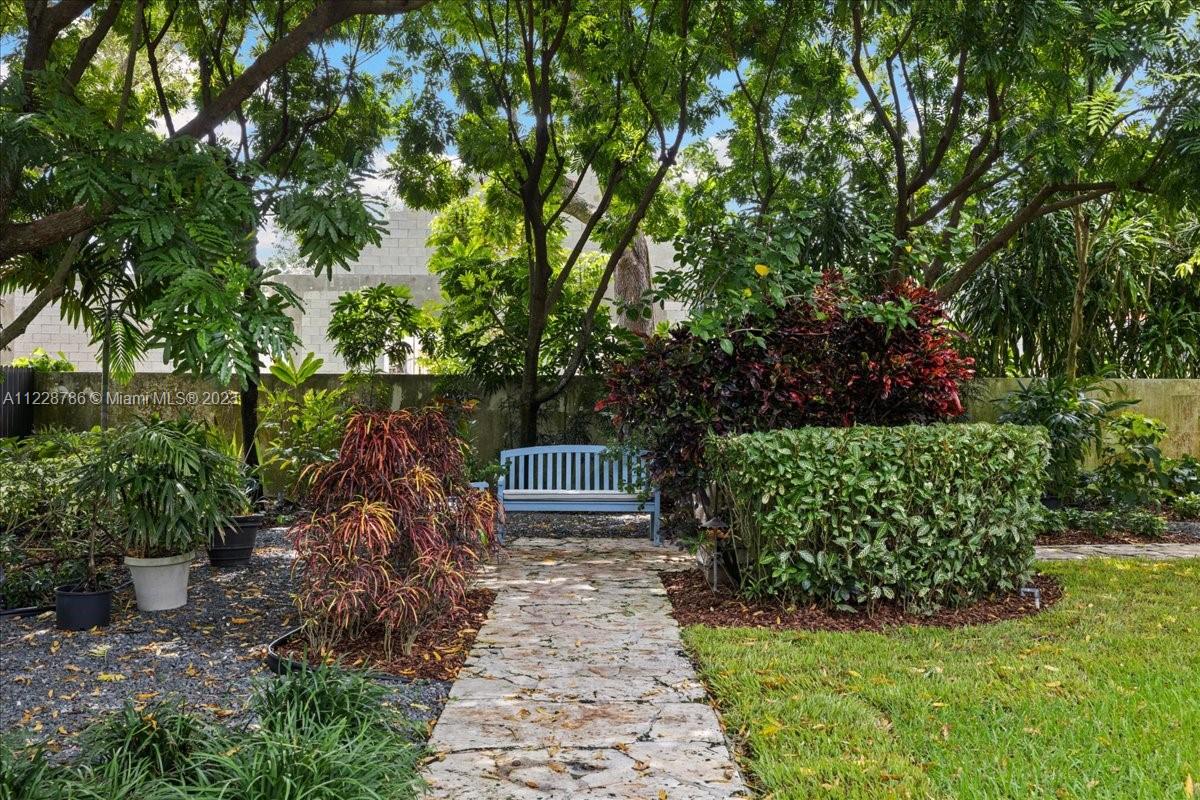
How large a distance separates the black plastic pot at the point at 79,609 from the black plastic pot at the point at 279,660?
4.29ft

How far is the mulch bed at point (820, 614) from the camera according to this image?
17.1 ft

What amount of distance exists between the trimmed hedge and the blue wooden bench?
7.05 ft

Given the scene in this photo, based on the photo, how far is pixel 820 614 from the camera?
17.6ft

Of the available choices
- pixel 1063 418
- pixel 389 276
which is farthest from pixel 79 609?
pixel 389 276

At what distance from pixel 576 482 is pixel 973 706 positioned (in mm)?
5408

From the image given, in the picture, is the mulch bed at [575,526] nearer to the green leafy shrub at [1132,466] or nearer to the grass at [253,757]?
the green leafy shrub at [1132,466]

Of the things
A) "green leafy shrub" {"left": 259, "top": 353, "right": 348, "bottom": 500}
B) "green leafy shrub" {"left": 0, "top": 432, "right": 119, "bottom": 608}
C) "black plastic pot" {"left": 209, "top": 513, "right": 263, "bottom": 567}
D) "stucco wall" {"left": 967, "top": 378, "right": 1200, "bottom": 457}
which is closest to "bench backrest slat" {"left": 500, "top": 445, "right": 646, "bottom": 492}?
"green leafy shrub" {"left": 259, "top": 353, "right": 348, "bottom": 500}

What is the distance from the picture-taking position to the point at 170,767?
9.77 feet

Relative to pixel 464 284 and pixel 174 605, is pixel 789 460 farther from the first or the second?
pixel 464 284

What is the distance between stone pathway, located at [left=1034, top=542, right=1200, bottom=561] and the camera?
737 centimetres

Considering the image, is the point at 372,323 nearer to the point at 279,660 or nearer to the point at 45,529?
the point at 45,529

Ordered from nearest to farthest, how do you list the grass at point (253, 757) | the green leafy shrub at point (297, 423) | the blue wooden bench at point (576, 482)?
1. the grass at point (253, 757)
2. the blue wooden bench at point (576, 482)
3. the green leafy shrub at point (297, 423)

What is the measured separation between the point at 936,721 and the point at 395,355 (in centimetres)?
796

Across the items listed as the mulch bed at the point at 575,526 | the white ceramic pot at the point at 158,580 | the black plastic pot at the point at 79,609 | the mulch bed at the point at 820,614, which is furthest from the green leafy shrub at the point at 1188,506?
the black plastic pot at the point at 79,609
